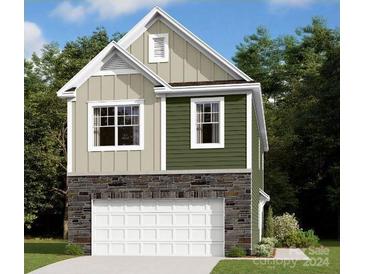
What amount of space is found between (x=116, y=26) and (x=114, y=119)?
2132cm

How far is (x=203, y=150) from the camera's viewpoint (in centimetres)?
2020

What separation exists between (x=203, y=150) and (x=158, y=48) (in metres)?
4.25

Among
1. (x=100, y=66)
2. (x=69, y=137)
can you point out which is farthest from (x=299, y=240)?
(x=100, y=66)

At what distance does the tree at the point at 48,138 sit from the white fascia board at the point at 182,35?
13.9 metres

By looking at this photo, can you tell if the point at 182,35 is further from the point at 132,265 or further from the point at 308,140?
the point at 308,140

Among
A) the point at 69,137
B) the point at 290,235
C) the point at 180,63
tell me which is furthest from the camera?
the point at 290,235

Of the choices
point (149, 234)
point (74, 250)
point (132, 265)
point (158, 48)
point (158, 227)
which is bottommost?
point (74, 250)

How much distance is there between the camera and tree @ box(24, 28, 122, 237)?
34188mm

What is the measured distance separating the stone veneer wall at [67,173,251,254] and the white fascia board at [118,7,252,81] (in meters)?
3.54

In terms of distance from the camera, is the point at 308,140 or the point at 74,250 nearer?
the point at 74,250

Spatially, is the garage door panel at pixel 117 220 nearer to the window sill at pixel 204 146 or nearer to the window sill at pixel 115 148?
the window sill at pixel 115 148

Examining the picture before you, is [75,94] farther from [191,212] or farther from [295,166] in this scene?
[295,166]

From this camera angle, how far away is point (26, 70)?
4131cm
